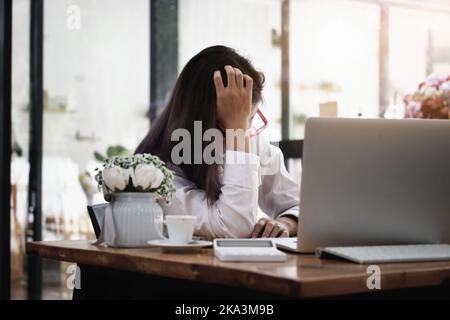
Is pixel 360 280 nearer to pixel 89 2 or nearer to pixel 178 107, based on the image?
pixel 178 107

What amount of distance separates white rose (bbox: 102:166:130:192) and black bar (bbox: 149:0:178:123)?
3.04 metres

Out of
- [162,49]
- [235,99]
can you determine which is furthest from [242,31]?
[235,99]

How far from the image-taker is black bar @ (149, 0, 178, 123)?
15.5 feet

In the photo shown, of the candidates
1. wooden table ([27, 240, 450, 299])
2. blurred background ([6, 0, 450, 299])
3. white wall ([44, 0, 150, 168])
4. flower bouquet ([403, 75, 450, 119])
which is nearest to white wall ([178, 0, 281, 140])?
blurred background ([6, 0, 450, 299])

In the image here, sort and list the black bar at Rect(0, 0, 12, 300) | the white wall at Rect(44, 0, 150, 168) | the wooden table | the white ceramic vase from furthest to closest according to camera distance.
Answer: the white wall at Rect(44, 0, 150, 168) < the black bar at Rect(0, 0, 12, 300) < the white ceramic vase < the wooden table

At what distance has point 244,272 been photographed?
1.24 metres

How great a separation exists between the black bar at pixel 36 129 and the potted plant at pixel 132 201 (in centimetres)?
266

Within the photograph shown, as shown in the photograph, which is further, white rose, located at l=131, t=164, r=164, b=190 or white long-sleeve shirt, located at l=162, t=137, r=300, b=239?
white long-sleeve shirt, located at l=162, t=137, r=300, b=239

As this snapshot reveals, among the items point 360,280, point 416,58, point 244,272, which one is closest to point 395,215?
point 360,280

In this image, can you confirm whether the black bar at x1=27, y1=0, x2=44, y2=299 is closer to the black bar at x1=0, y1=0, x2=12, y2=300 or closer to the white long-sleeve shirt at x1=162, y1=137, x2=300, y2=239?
the black bar at x1=0, y1=0, x2=12, y2=300

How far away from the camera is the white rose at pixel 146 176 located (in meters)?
1.70

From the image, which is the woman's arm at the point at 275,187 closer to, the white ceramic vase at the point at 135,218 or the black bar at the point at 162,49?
the white ceramic vase at the point at 135,218

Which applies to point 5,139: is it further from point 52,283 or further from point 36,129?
point 52,283
